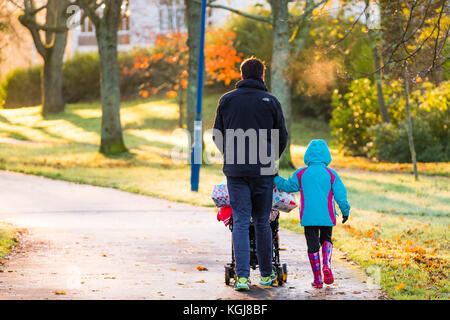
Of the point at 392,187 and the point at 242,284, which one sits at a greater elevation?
the point at 242,284

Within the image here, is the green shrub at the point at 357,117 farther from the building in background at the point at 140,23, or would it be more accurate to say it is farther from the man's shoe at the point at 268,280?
the building in background at the point at 140,23

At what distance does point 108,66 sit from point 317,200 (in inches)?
705

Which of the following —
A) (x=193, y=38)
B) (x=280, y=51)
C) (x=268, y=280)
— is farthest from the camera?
(x=193, y=38)

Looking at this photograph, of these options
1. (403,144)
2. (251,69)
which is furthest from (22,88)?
(251,69)

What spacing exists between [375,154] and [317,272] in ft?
63.3

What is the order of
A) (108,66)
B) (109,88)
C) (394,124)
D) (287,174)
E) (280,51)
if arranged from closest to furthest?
(287,174) → (280,51) → (108,66) → (109,88) → (394,124)

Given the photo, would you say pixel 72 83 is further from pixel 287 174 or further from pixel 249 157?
pixel 249 157

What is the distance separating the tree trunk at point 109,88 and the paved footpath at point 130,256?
9.55 meters

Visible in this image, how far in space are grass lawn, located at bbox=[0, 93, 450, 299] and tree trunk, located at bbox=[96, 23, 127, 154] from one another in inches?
21.3

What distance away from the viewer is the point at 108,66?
23891 millimetres

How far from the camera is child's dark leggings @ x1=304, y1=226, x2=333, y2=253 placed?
269 inches

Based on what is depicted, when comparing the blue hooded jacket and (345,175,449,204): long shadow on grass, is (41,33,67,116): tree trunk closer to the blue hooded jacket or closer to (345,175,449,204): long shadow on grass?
(345,175,449,204): long shadow on grass

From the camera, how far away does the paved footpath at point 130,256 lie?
21.9 feet
